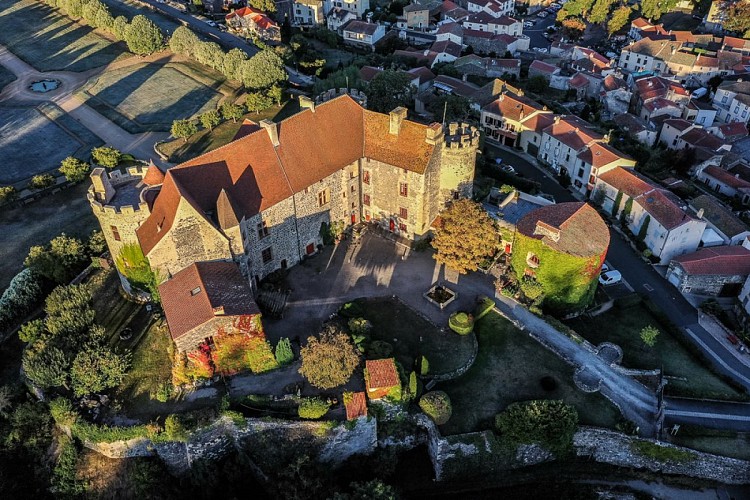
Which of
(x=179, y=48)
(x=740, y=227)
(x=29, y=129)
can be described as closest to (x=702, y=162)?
(x=740, y=227)

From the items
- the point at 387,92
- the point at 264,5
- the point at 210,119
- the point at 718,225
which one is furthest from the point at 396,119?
the point at 264,5

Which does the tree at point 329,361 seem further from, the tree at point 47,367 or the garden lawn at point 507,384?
the tree at point 47,367

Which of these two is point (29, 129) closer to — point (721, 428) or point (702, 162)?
point (721, 428)

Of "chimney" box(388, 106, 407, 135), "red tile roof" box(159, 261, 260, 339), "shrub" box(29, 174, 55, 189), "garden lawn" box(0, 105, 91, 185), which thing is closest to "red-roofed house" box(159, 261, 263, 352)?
"red tile roof" box(159, 261, 260, 339)

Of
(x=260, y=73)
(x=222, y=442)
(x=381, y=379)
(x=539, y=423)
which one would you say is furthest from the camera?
(x=260, y=73)

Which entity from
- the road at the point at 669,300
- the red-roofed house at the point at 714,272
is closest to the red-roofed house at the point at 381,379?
the road at the point at 669,300

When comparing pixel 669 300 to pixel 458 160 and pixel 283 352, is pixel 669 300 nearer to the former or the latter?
pixel 458 160

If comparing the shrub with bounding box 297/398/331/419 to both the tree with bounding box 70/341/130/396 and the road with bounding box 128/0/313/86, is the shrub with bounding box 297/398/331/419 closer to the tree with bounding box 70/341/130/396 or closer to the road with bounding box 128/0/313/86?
the tree with bounding box 70/341/130/396
